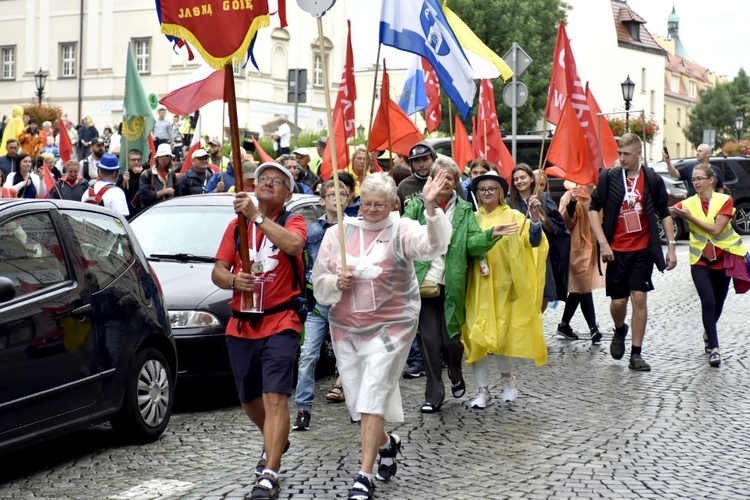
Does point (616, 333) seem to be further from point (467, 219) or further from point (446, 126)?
point (446, 126)

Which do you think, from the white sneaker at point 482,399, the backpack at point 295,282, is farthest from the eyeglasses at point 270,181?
the white sneaker at point 482,399

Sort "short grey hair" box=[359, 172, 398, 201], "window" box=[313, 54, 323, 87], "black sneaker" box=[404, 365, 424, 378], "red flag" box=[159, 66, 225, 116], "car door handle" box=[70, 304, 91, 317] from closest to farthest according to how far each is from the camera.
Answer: "short grey hair" box=[359, 172, 398, 201] → "car door handle" box=[70, 304, 91, 317] → "black sneaker" box=[404, 365, 424, 378] → "red flag" box=[159, 66, 225, 116] → "window" box=[313, 54, 323, 87]

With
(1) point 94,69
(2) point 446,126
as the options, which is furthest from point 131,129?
(1) point 94,69

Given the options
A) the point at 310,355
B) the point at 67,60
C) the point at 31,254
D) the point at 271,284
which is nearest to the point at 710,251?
the point at 310,355

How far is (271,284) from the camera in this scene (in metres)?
6.48

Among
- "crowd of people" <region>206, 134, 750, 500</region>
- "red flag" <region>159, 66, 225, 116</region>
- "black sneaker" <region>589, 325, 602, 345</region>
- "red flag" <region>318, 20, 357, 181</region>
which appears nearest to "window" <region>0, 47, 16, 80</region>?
"red flag" <region>318, 20, 357, 181</region>

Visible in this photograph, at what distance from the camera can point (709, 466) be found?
7.10m

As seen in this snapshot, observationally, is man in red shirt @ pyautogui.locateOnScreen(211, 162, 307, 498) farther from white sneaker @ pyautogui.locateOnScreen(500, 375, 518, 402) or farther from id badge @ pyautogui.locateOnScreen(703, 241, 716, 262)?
id badge @ pyautogui.locateOnScreen(703, 241, 716, 262)

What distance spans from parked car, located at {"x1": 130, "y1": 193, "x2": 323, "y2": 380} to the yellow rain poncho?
5.89 ft

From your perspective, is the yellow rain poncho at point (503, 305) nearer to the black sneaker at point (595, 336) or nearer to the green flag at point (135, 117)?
the black sneaker at point (595, 336)

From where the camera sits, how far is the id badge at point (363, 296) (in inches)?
256

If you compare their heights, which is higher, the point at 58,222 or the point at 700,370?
the point at 58,222

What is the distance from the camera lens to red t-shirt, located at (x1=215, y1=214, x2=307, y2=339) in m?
6.45

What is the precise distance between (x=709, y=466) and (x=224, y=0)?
3.76m
